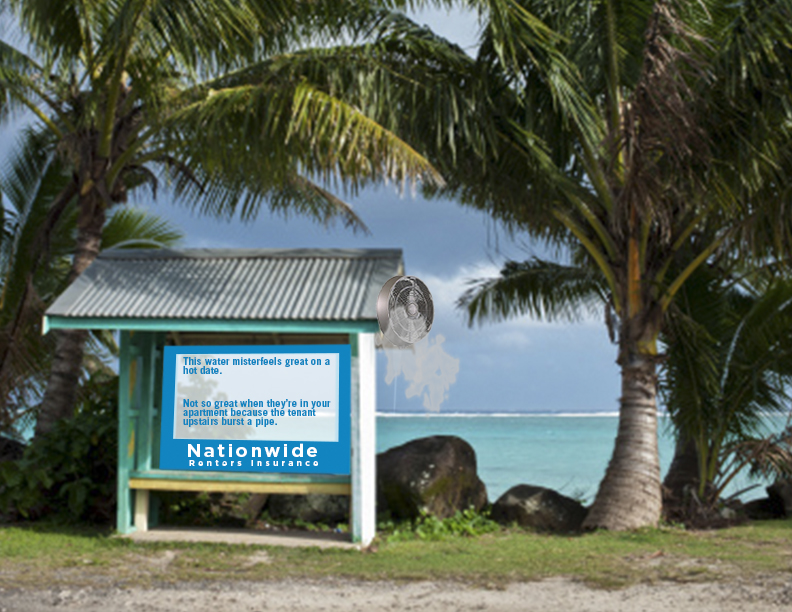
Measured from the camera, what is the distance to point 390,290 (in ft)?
25.5

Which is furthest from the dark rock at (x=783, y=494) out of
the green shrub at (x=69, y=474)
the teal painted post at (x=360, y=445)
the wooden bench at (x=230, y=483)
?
the green shrub at (x=69, y=474)

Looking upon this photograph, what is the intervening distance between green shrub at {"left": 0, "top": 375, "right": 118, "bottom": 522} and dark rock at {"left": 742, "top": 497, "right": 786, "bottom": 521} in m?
8.70

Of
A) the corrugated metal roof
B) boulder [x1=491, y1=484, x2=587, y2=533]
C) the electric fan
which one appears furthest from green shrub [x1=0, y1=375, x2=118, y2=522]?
boulder [x1=491, y1=484, x2=587, y2=533]

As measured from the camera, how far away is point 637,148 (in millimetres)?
8875

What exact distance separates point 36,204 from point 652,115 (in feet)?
30.2

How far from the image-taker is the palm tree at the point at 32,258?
9.94m

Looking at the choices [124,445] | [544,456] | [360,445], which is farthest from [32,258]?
[544,456]

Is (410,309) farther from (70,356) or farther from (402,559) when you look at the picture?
(70,356)

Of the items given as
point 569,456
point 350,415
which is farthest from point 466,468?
point 569,456

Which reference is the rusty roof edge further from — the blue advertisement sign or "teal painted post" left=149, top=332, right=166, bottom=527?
the blue advertisement sign

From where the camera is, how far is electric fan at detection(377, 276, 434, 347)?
771cm

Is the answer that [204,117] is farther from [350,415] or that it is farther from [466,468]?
[466,468]

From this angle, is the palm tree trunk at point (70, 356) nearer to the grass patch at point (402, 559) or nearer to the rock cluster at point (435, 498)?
the grass patch at point (402, 559)

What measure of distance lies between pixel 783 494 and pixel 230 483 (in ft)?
26.8
